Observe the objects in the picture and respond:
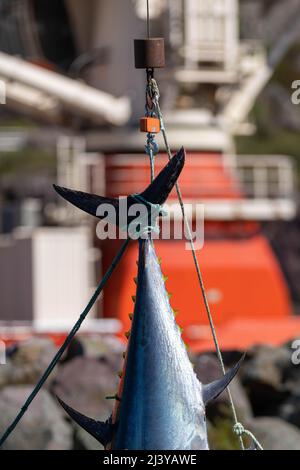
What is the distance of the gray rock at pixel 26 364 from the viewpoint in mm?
13852

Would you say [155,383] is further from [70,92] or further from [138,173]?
[70,92]

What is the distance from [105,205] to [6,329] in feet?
33.8

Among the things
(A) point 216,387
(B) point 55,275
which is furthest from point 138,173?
(A) point 216,387

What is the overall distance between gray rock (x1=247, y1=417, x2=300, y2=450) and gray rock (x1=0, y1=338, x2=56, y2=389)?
85.7 inches

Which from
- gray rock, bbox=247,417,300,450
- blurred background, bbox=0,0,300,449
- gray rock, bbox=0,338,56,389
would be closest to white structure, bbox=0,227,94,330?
blurred background, bbox=0,0,300,449

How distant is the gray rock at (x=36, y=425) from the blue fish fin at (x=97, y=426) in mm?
3544

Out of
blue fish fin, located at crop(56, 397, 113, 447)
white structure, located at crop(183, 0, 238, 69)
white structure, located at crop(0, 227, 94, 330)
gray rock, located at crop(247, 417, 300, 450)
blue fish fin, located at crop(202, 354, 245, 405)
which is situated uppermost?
white structure, located at crop(183, 0, 238, 69)

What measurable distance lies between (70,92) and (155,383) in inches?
450

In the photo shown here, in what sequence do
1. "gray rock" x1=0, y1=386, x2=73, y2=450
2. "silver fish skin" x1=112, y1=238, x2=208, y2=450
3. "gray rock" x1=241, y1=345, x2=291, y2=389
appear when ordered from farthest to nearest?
"gray rock" x1=241, y1=345, x2=291, y2=389 < "gray rock" x1=0, y1=386, x2=73, y2=450 < "silver fish skin" x1=112, y1=238, x2=208, y2=450

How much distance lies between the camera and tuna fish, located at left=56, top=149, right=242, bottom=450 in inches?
306

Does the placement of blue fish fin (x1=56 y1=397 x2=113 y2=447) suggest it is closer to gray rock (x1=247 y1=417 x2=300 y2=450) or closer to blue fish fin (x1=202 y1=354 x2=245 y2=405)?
blue fish fin (x1=202 y1=354 x2=245 y2=405)

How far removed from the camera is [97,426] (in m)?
8.05

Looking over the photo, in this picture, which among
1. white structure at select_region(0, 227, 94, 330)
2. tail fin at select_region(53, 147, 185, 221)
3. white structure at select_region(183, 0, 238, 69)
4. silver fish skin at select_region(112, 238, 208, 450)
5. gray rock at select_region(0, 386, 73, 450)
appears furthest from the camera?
white structure at select_region(0, 227, 94, 330)
